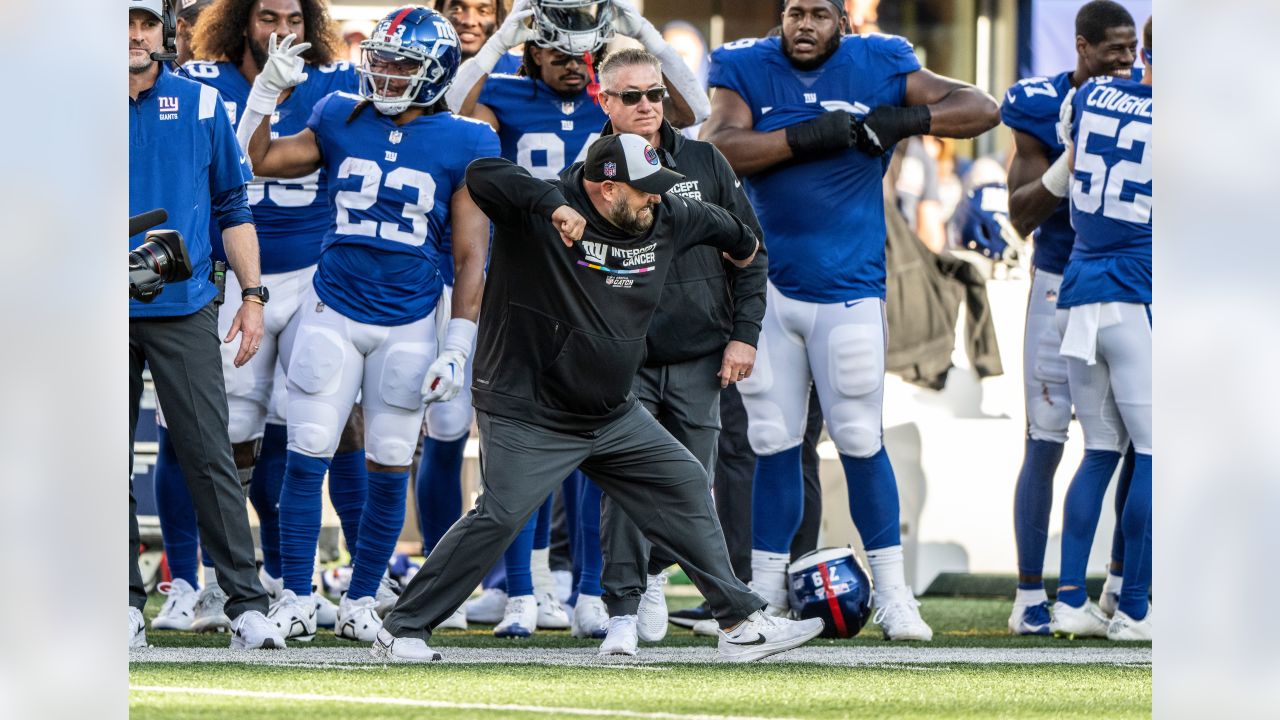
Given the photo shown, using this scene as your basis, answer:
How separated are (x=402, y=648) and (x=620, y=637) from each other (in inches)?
27.8

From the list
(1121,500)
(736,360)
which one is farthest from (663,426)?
(1121,500)

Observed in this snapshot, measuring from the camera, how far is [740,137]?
603cm

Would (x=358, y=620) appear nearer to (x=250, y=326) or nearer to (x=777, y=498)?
(x=250, y=326)

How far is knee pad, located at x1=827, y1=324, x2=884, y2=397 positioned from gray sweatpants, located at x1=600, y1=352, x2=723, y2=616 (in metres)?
0.55

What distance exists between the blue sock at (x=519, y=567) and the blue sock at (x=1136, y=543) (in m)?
2.05

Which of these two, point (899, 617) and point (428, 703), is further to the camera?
point (899, 617)

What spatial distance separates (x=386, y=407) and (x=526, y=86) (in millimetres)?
1300

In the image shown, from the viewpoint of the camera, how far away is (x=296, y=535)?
547 cm

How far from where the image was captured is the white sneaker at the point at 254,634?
5.07 metres

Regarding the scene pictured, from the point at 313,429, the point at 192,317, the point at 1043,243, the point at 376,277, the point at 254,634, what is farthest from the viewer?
the point at 1043,243

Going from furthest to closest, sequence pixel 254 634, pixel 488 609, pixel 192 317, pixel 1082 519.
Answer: pixel 488 609 → pixel 1082 519 → pixel 192 317 → pixel 254 634

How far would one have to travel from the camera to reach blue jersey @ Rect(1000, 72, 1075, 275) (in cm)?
656

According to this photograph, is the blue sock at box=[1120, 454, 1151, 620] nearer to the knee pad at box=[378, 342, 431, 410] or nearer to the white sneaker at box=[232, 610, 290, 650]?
the knee pad at box=[378, 342, 431, 410]

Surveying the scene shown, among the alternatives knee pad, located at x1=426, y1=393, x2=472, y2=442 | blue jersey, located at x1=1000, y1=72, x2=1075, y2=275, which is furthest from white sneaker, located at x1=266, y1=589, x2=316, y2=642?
blue jersey, located at x1=1000, y1=72, x2=1075, y2=275
